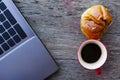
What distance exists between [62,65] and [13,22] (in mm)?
192

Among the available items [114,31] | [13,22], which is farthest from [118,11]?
[13,22]

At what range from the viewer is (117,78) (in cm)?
116

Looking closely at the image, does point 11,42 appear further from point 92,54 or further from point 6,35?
point 92,54

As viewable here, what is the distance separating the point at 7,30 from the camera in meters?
1.10

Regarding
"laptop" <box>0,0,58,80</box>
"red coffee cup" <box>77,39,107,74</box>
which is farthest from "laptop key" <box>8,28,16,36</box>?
"red coffee cup" <box>77,39,107,74</box>

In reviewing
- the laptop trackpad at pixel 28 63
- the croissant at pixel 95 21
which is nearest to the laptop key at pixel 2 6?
the laptop trackpad at pixel 28 63

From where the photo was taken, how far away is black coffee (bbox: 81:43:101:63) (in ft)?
3.76

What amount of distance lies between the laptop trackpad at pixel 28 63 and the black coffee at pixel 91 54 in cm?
9

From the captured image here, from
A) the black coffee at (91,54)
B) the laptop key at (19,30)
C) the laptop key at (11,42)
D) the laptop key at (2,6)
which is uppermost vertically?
the laptop key at (2,6)

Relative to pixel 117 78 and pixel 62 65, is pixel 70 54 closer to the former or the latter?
pixel 62 65

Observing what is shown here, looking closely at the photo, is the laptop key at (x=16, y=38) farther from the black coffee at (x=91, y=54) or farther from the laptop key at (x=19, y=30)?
the black coffee at (x=91, y=54)

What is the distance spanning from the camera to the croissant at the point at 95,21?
109 cm

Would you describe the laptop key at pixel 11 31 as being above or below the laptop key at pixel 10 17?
below

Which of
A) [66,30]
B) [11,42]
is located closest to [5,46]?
[11,42]
